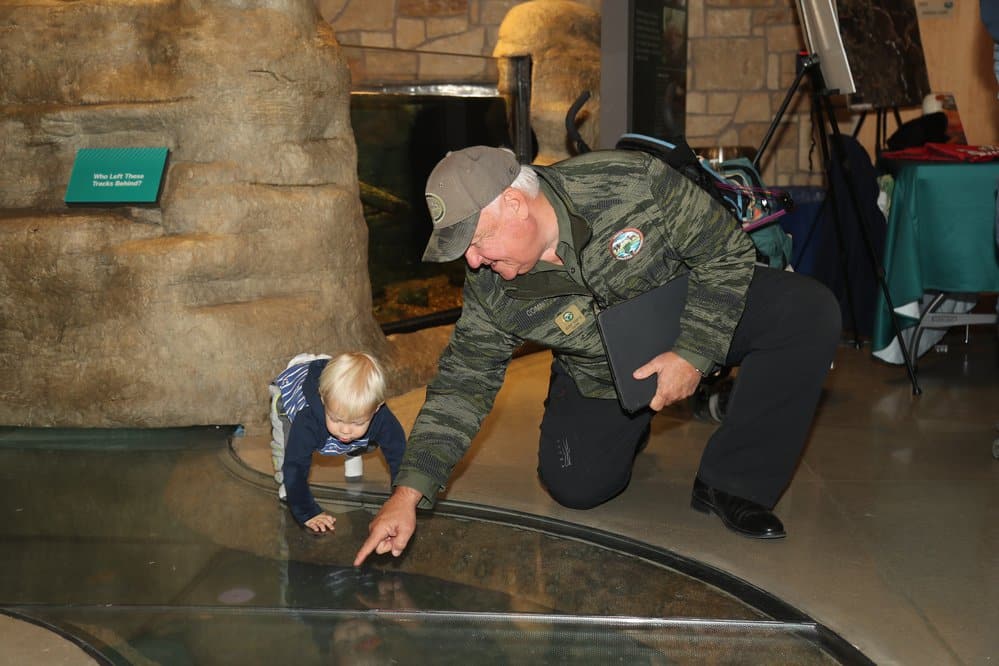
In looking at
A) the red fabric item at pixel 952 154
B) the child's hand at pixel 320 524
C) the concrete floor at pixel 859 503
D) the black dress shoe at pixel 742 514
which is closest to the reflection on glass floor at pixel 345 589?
the child's hand at pixel 320 524

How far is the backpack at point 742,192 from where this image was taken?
3025 millimetres

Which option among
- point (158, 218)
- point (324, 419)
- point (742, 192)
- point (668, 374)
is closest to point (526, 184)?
point (668, 374)

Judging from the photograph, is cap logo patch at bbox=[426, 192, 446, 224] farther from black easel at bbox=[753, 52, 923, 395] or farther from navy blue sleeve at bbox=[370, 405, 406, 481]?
black easel at bbox=[753, 52, 923, 395]

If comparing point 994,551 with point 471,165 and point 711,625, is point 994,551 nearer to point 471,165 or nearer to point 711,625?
point 711,625

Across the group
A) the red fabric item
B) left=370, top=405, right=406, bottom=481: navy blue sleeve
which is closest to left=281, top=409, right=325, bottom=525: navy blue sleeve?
left=370, top=405, right=406, bottom=481: navy blue sleeve

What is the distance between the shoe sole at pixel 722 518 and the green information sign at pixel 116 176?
2118mm

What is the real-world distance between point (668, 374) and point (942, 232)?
2.28 meters

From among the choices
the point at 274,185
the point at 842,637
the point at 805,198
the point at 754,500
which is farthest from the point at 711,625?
the point at 805,198

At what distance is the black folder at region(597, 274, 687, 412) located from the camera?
2391 millimetres

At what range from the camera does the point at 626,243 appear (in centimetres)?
241

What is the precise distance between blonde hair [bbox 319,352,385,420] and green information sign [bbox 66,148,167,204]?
141cm

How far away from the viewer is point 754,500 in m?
2.72

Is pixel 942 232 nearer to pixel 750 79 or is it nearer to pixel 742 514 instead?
pixel 742 514

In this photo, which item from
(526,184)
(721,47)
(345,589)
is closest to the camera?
(526,184)
